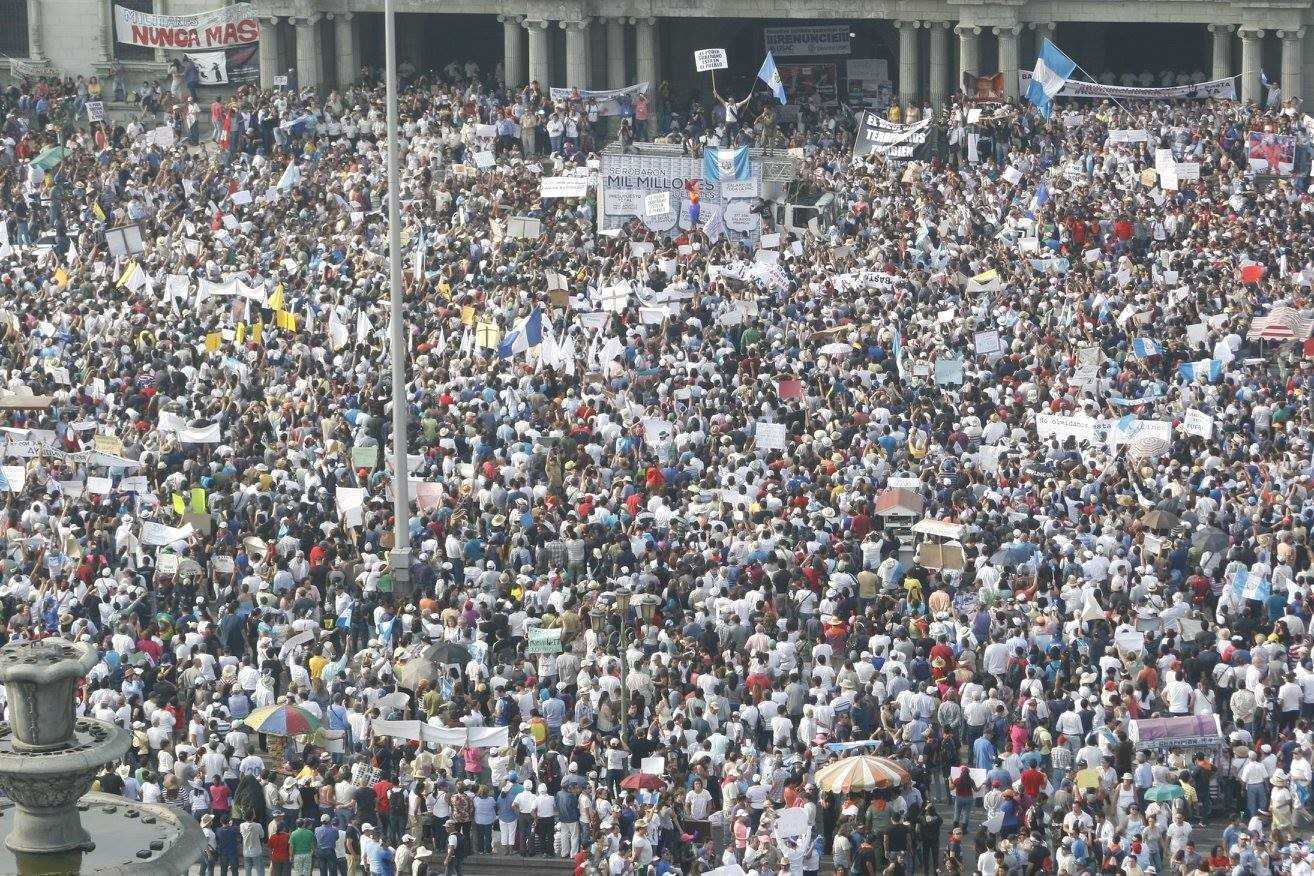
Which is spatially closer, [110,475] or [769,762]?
[769,762]

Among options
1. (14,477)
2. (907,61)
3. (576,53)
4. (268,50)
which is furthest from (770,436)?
(268,50)

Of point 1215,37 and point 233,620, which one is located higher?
point 1215,37

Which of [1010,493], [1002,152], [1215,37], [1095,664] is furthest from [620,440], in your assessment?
[1215,37]

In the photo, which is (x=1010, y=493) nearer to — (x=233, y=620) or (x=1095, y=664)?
(x=1095, y=664)

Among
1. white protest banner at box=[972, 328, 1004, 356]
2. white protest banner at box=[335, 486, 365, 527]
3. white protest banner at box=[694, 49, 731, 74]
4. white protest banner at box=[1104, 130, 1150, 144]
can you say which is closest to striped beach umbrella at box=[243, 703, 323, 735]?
white protest banner at box=[335, 486, 365, 527]

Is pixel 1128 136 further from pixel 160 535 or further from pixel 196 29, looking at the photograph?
pixel 196 29
